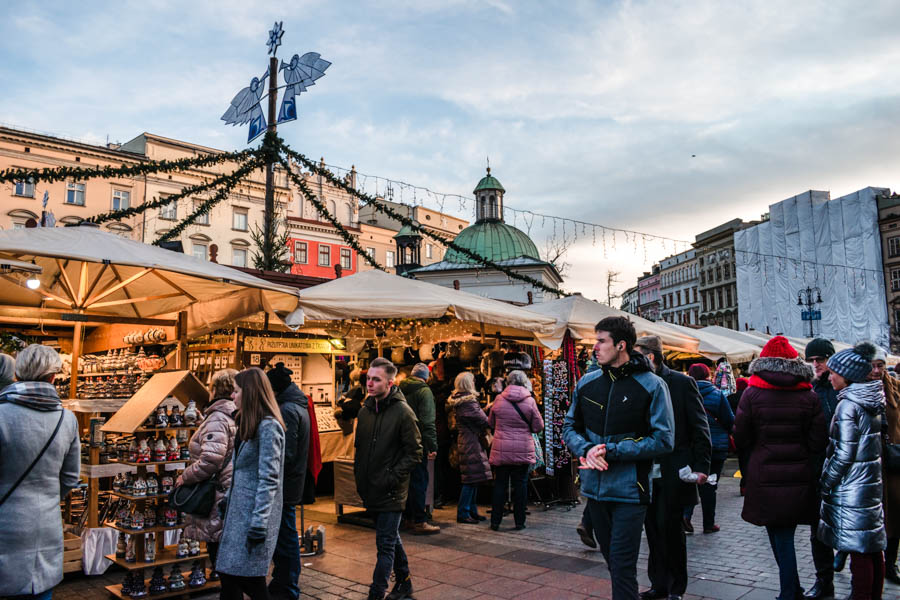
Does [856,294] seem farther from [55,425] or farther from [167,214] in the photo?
[55,425]

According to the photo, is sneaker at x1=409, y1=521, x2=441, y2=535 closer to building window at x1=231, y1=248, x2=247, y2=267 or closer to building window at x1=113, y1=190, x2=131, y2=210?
building window at x1=113, y1=190, x2=131, y2=210

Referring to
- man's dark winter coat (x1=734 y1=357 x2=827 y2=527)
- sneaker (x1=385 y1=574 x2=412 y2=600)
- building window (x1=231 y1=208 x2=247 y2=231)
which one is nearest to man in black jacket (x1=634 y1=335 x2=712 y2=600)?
man's dark winter coat (x1=734 y1=357 x2=827 y2=527)

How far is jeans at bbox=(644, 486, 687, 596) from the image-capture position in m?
4.94

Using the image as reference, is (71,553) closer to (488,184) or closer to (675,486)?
(675,486)

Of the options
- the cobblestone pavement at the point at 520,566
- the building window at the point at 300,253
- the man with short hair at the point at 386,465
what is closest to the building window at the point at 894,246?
the building window at the point at 300,253

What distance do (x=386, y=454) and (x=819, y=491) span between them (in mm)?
3147

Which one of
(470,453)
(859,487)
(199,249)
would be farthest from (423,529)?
(199,249)

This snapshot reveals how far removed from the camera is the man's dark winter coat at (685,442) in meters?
5.09

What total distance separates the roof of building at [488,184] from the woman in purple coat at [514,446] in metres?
46.1

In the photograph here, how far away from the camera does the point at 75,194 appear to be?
40844mm

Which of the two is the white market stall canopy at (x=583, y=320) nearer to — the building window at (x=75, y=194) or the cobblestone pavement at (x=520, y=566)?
the cobblestone pavement at (x=520, y=566)

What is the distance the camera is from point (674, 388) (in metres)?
5.39

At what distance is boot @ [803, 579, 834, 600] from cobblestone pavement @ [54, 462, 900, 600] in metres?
0.08

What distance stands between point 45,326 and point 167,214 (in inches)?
1417
